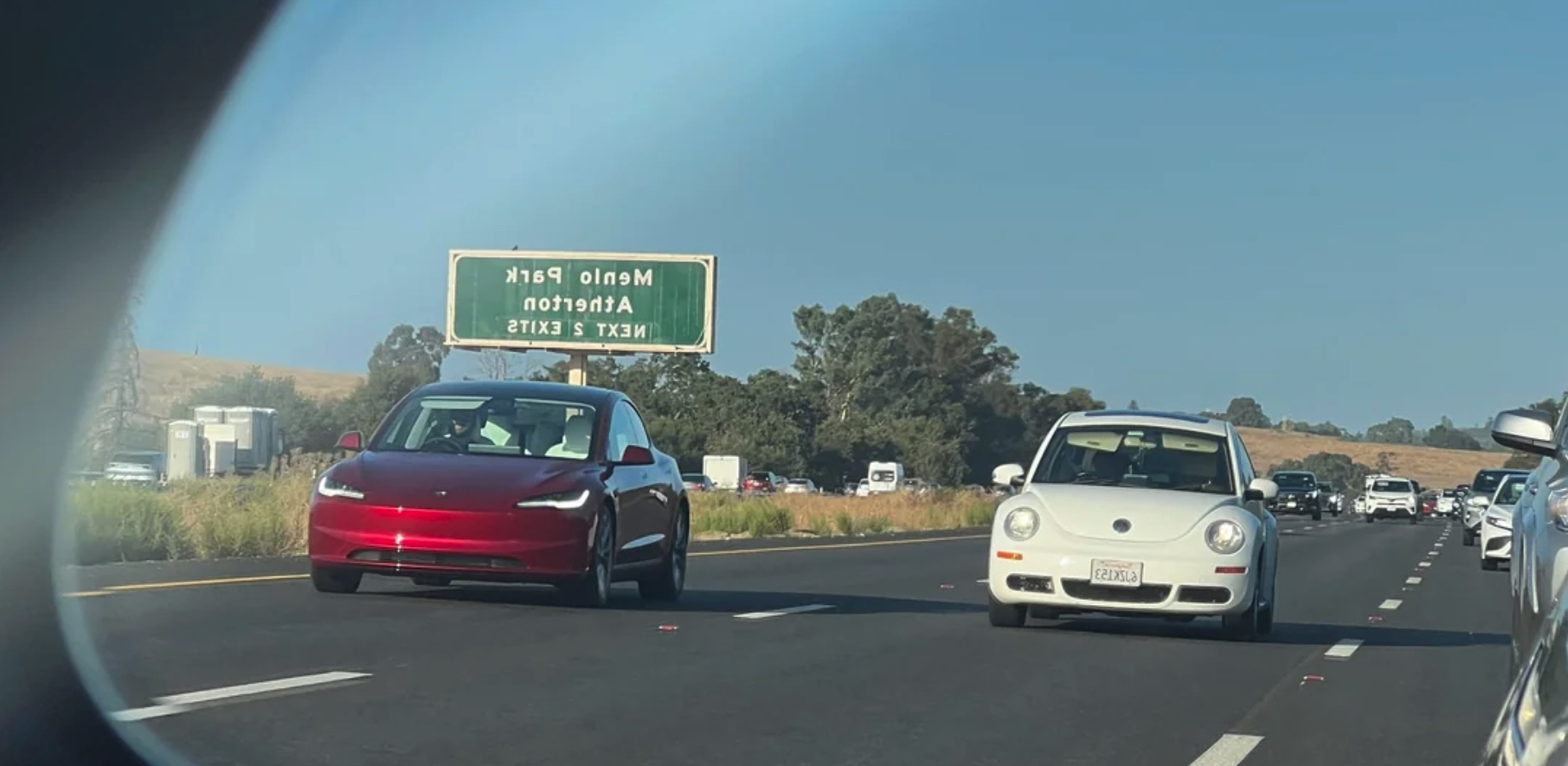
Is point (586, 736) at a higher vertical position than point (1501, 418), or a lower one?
lower

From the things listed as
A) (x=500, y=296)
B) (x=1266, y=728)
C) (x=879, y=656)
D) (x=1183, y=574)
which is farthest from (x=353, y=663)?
(x=500, y=296)

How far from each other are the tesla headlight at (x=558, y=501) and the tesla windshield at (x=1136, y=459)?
126 inches

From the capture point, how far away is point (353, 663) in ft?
34.3

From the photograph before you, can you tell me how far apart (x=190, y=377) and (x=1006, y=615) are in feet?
311

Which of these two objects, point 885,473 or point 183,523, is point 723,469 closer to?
point 885,473

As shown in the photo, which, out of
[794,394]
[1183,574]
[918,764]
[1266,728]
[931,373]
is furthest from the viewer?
[931,373]

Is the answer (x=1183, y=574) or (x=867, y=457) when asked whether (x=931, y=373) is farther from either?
(x=1183, y=574)

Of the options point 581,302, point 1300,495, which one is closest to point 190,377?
point 1300,495

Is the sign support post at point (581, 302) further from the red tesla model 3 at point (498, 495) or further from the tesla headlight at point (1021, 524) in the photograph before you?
the tesla headlight at point (1021, 524)

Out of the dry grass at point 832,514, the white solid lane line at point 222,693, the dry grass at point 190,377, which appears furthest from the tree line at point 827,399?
the white solid lane line at point 222,693

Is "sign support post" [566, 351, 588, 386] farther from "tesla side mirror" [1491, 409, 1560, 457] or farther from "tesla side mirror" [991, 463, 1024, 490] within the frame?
"tesla side mirror" [1491, 409, 1560, 457]

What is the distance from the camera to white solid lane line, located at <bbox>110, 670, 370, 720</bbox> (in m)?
8.46

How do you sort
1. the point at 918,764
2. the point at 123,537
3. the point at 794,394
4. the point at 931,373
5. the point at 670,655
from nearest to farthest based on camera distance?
the point at 918,764 → the point at 670,655 → the point at 123,537 → the point at 794,394 → the point at 931,373

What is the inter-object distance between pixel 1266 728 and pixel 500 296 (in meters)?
37.5
